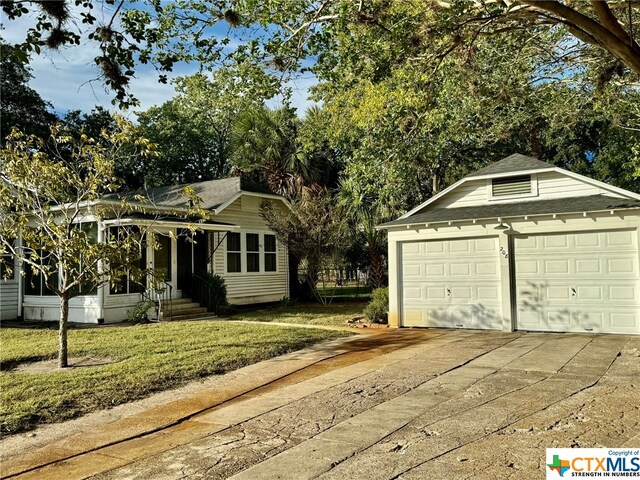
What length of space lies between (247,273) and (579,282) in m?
11.7

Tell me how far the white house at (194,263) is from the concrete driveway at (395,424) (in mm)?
7398

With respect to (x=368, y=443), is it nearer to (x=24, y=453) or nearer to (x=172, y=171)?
(x=24, y=453)

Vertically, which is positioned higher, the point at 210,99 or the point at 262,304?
the point at 210,99

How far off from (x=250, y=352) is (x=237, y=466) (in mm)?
5014

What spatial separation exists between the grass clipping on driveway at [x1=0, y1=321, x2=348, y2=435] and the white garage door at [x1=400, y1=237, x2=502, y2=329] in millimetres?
2456

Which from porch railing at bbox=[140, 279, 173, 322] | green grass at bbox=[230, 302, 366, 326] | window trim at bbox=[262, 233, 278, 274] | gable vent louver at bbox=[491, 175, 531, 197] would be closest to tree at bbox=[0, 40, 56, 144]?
window trim at bbox=[262, 233, 278, 274]

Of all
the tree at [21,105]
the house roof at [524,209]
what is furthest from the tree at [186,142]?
the house roof at [524,209]

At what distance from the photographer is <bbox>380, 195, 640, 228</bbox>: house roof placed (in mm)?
10586

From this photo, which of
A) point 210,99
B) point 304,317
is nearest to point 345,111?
point 210,99

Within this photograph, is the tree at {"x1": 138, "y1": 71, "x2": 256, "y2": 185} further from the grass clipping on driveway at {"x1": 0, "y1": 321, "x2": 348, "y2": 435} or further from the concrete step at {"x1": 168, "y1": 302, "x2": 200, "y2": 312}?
the grass clipping on driveway at {"x1": 0, "y1": 321, "x2": 348, "y2": 435}

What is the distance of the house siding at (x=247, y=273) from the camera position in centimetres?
1825

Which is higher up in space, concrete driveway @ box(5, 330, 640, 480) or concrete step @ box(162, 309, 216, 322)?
concrete step @ box(162, 309, 216, 322)

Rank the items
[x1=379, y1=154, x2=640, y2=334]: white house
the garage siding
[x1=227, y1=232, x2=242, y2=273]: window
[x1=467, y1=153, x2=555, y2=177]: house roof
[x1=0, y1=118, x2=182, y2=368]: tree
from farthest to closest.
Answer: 1. [x1=227, y1=232, x2=242, y2=273]: window
2. [x1=467, y1=153, x2=555, y2=177]: house roof
3. [x1=379, y1=154, x2=640, y2=334]: white house
4. the garage siding
5. [x1=0, y1=118, x2=182, y2=368]: tree

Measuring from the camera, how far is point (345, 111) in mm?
14562
